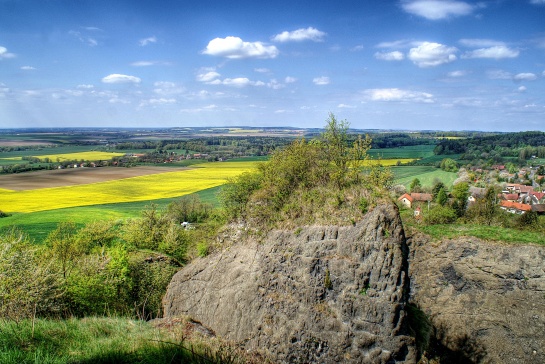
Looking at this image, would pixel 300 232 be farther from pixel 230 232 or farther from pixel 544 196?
pixel 544 196

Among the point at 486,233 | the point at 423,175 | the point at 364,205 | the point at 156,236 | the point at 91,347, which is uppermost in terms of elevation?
the point at 364,205

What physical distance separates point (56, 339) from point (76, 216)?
40341 mm

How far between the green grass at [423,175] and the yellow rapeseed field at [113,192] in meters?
38.6

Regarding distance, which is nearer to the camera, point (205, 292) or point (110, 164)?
point (205, 292)

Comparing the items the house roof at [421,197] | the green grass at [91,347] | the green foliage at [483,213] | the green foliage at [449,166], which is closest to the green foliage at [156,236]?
the green grass at [91,347]

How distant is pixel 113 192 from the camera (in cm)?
5591

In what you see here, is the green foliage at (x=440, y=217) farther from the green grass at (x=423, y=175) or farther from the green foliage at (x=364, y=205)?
the green grass at (x=423, y=175)

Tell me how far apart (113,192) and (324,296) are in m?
52.5

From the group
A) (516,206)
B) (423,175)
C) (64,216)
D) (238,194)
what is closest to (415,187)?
(516,206)

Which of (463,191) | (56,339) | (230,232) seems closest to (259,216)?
(230,232)

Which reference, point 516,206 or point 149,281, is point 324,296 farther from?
point 516,206

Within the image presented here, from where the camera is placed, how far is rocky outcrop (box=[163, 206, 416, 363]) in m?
11.0

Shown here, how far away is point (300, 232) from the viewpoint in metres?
13.2

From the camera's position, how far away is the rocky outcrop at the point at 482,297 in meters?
17.5
